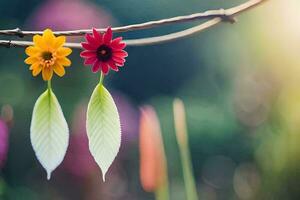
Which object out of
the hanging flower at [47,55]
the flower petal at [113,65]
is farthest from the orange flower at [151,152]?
the hanging flower at [47,55]

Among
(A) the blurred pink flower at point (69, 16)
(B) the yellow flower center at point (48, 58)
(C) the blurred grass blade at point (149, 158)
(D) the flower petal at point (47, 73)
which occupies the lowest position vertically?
(C) the blurred grass blade at point (149, 158)

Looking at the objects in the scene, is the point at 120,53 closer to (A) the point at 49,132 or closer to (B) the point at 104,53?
(B) the point at 104,53

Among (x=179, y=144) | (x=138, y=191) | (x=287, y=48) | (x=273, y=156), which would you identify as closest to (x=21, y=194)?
(x=138, y=191)

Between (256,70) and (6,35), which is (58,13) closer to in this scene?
(6,35)

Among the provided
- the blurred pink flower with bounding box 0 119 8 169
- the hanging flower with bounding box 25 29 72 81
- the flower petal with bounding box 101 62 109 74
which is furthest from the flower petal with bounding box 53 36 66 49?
the blurred pink flower with bounding box 0 119 8 169

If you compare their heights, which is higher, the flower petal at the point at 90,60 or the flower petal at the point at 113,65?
the flower petal at the point at 90,60

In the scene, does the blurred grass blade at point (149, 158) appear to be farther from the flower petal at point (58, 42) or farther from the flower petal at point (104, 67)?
the flower petal at point (58, 42)
